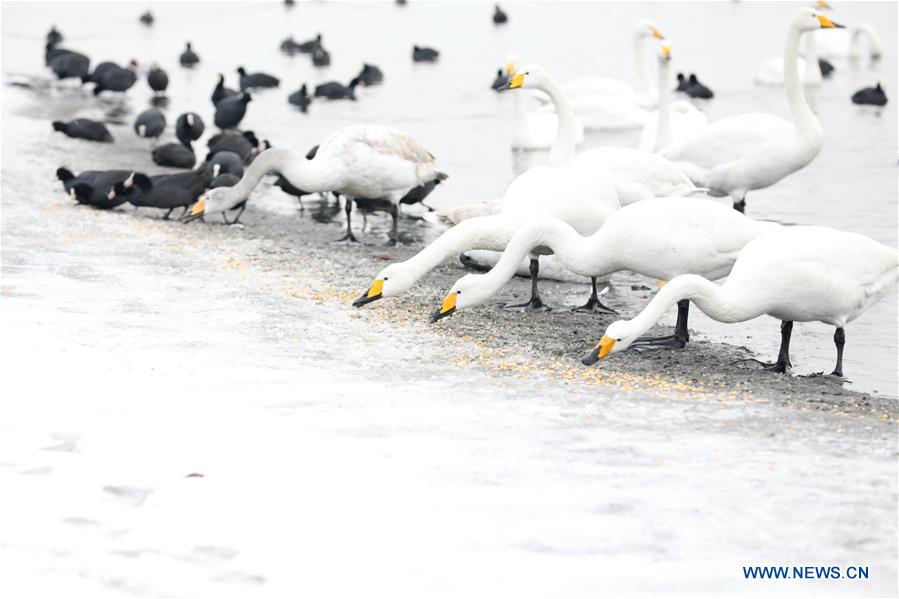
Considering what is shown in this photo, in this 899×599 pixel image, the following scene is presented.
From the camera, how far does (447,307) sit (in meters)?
8.05

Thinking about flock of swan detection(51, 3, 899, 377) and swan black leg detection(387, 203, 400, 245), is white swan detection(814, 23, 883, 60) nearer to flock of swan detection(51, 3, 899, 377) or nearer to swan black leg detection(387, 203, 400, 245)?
flock of swan detection(51, 3, 899, 377)

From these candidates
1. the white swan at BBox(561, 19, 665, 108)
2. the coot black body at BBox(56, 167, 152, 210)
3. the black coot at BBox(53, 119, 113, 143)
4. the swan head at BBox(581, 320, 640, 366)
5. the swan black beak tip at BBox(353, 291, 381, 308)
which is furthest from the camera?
the white swan at BBox(561, 19, 665, 108)

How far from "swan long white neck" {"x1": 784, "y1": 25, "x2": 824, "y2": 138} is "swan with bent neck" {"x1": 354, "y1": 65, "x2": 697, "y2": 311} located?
1.96m

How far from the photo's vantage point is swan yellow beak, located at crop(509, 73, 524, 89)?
41.7ft

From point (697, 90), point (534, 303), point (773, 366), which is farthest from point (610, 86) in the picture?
point (773, 366)

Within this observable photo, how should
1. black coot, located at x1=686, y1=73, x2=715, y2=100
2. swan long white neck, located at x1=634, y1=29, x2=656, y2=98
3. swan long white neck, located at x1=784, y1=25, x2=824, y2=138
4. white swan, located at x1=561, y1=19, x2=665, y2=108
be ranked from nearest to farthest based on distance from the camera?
swan long white neck, located at x1=784, y1=25, x2=824, y2=138 → white swan, located at x1=561, y1=19, x2=665, y2=108 → swan long white neck, located at x1=634, y1=29, x2=656, y2=98 → black coot, located at x1=686, y1=73, x2=715, y2=100

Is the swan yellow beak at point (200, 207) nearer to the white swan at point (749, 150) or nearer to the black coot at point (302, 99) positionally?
the white swan at point (749, 150)

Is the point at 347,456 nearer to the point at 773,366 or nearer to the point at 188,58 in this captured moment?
the point at 773,366

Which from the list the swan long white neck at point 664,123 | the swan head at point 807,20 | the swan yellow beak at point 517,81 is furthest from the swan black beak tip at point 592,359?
the swan long white neck at point 664,123

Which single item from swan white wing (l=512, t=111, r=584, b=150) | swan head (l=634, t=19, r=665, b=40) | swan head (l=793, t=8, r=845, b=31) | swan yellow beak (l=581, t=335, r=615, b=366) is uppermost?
swan head (l=793, t=8, r=845, b=31)

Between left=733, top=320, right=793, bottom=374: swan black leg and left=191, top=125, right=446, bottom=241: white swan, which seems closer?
left=733, top=320, right=793, bottom=374: swan black leg

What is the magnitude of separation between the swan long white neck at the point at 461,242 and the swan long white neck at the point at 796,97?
4.67m

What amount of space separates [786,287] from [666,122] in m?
7.60

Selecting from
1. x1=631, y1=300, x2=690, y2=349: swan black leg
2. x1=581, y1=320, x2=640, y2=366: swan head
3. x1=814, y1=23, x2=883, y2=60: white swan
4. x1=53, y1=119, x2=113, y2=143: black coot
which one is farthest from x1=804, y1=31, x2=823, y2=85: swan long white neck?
x1=581, y1=320, x2=640, y2=366: swan head
